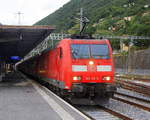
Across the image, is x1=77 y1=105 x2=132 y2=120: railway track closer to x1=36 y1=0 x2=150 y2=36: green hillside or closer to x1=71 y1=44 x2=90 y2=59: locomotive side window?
x1=71 y1=44 x2=90 y2=59: locomotive side window

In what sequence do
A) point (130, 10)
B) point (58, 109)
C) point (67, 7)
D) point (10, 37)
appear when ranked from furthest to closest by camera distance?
1. point (67, 7)
2. point (130, 10)
3. point (10, 37)
4. point (58, 109)

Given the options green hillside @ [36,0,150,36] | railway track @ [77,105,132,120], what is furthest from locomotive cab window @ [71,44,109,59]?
green hillside @ [36,0,150,36]

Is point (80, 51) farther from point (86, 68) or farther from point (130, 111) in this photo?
point (130, 111)

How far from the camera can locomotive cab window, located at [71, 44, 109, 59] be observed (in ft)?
43.3

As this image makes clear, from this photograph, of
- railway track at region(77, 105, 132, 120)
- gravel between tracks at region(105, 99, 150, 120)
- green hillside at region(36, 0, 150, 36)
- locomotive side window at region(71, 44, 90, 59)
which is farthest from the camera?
green hillside at region(36, 0, 150, 36)

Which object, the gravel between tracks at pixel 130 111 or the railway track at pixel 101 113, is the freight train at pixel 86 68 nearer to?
the railway track at pixel 101 113

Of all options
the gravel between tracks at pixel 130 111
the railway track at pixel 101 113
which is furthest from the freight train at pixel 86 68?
the gravel between tracks at pixel 130 111

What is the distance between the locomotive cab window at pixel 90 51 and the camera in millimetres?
13203

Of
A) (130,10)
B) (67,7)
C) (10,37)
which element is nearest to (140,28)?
(130,10)

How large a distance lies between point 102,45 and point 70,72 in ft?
6.48

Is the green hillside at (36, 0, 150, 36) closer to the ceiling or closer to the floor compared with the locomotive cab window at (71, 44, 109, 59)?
closer to the ceiling

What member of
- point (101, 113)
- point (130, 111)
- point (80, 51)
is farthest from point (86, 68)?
point (130, 111)

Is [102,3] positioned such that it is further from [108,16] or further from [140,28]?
[140,28]

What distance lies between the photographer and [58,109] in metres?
10.5
